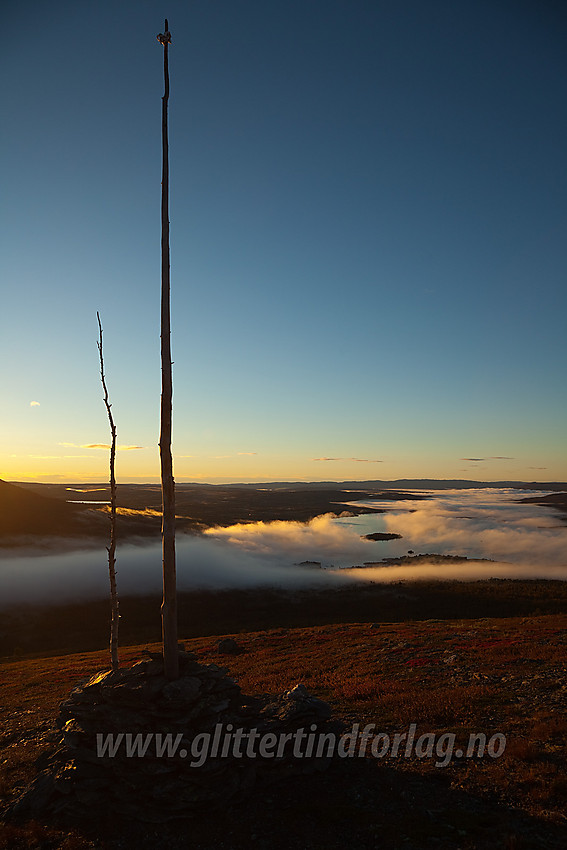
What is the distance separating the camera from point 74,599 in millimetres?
87875

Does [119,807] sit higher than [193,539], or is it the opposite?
[119,807]

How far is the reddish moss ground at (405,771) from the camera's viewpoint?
31.4 feet

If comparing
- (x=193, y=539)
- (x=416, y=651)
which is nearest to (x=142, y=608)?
(x=416, y=651)

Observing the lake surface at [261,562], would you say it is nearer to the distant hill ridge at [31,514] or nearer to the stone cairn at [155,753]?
the distant hill ridge at [31,514]

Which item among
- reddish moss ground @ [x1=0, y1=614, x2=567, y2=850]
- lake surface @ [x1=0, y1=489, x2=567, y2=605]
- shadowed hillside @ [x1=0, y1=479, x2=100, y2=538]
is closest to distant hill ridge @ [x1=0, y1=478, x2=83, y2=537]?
shadowed hillside @ [x1=0, y1=479, x2=100, y2=538]

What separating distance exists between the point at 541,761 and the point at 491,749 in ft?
→ 4.76

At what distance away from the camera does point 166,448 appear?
1363 centimetres

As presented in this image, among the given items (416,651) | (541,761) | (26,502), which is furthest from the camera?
(26,502)

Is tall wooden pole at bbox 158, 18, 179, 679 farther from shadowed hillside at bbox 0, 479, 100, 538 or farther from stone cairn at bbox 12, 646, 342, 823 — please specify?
shadowed hillside at bbox 0, 479, 100, 538

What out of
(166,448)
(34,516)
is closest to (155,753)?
(166,448)

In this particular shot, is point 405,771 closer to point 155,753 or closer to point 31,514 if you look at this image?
point 155,753

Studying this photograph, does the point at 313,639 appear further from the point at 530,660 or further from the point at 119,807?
the point at 119,807

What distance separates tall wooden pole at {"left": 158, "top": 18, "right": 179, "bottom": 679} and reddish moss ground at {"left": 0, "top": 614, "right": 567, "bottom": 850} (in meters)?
4.08

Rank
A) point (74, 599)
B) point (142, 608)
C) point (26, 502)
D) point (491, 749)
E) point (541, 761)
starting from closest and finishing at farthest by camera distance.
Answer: point (541, 761) < point (491, 749) < point (142, 608) < point (74, 599) < point (26, 502)
